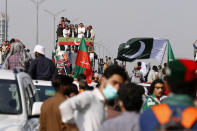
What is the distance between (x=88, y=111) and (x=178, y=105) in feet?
4.97

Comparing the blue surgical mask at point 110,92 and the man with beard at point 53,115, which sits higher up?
the blue surgical mask at point 110,92

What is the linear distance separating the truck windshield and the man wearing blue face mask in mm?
2567

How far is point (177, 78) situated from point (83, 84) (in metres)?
8.34

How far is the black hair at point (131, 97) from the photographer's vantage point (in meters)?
5.00

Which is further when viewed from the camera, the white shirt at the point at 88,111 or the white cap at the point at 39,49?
the white cap at the point at 39,49

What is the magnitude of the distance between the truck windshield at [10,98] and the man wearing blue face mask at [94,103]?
8.42 ft

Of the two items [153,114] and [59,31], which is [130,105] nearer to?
[153,114]

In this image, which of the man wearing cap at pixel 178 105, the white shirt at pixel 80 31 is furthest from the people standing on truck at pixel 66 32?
the man wearing cap at pixel 178 105

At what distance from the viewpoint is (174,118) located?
3.96m

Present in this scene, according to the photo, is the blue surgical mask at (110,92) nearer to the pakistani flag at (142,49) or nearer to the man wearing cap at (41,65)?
the man wearing cap at (41,65)

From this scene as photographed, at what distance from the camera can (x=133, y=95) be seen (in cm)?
501

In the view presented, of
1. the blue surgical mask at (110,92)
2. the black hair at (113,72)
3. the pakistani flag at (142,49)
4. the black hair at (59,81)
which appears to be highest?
the pakistani flag at (142,49)

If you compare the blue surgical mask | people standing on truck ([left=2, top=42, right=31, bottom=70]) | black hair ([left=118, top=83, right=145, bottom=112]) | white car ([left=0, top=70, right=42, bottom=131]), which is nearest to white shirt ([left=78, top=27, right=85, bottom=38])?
people standing on truck ([left=2, top=42, right=31, bottom=70])

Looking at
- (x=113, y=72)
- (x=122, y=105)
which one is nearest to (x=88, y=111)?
(x=113, y=72)
